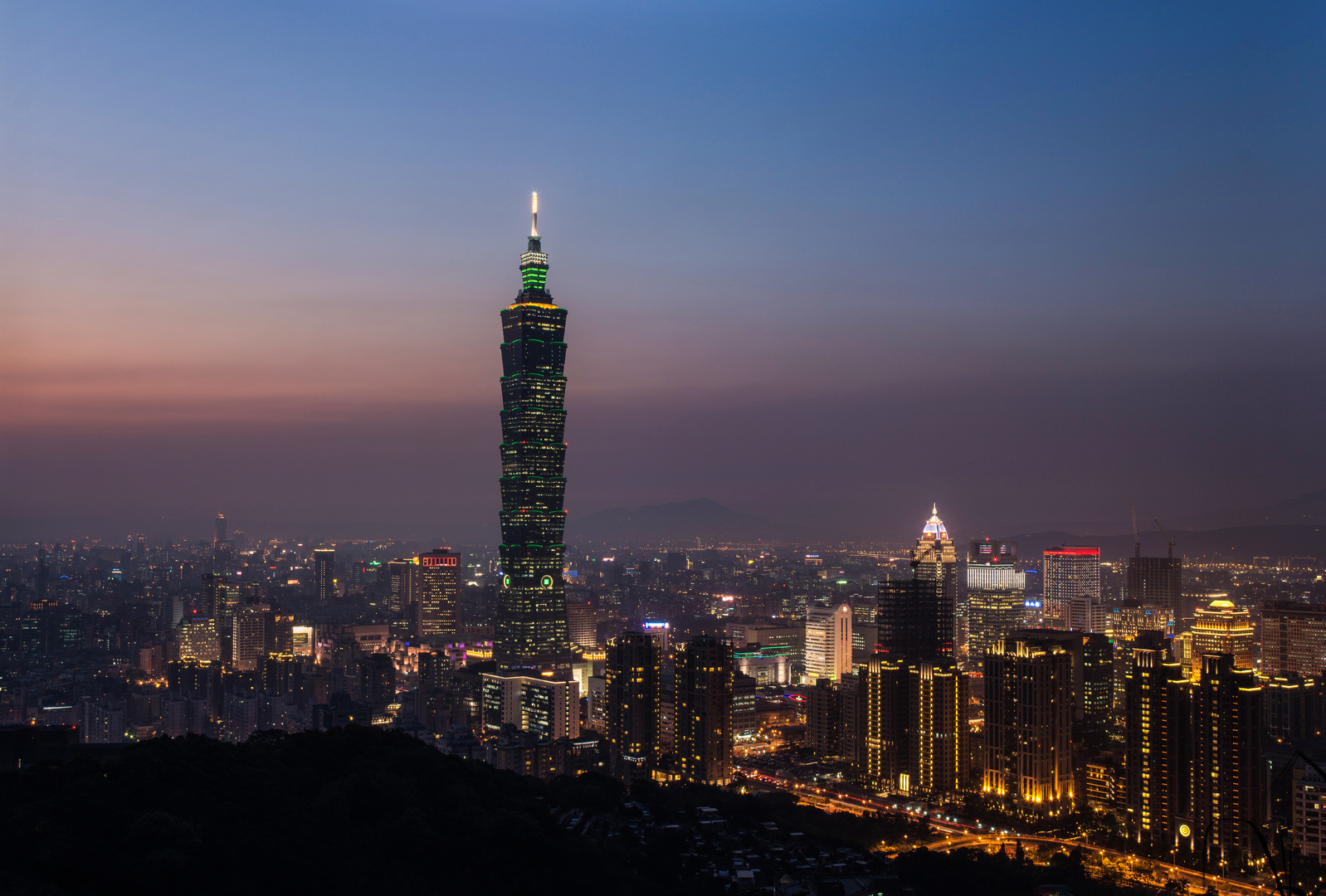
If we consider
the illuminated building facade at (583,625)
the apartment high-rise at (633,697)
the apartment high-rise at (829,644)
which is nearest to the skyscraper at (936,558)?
the apartment high-rise at (829,644)

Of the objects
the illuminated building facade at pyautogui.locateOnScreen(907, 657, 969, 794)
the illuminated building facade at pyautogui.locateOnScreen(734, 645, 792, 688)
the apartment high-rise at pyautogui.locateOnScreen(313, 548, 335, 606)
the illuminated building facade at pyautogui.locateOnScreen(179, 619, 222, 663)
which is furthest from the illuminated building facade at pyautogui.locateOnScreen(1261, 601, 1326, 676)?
→ the apartment high-rise at pyautogui.locateOnScreen(313, 548, 335, 606)

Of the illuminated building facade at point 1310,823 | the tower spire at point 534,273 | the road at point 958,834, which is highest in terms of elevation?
the tower spire at point 534,273

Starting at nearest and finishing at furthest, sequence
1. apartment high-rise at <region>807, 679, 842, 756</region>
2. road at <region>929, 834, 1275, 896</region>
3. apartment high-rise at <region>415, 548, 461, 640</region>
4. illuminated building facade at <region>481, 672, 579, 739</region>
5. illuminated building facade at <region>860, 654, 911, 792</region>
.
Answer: road at <region>929, 834, 1275, 896</region> < illuminated building facade at <region>860, 654, 911, 792</region> < apartment high-rise at <region>807, 679, 842, 756</region> < illuminated building facade at <region>481, 672, 579, 739</region> < apartment high-rise at <region>415, 548, 461, 640</region>

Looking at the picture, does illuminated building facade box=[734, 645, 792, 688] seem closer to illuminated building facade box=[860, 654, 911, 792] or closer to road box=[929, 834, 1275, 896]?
illuminated building facade box=[860, 654, 911, 792]

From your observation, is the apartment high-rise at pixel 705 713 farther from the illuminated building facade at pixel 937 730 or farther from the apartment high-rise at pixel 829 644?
the apartment high-rise at pixel 829 644

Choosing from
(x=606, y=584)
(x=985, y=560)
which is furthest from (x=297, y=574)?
(x=985, y=560)

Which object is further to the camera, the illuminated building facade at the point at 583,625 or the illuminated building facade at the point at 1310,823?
the illuminated building facade at the point at 583,625
